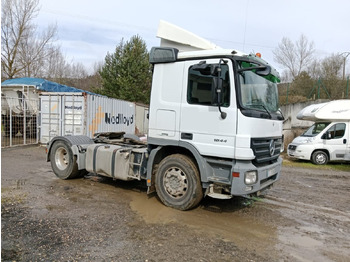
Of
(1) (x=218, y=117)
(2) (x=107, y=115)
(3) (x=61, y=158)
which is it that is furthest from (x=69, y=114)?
(1) (x=218, y=117)

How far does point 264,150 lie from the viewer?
17.0 ft

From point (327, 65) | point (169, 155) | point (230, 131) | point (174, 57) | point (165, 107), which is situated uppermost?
point (327, 65)

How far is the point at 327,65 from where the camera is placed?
30.0m

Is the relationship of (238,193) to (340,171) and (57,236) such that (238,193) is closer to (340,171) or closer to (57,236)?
(57,236)

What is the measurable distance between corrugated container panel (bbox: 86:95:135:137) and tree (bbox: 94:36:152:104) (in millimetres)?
8237

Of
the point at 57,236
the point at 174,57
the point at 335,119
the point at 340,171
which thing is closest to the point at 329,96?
the point at 335,119

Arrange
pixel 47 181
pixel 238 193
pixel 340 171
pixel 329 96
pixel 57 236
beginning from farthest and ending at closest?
1. pixel 329 96
2. pixel 340 171
3. pixel 47 181
4. pixel 238 193
5. pixel 57 236

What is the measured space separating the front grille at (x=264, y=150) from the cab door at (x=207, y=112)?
1.51 ft

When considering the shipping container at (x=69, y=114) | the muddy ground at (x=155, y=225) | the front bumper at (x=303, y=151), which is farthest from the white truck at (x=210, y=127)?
the shipping container at (x=69, y=114)

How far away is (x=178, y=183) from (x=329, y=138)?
32.7 feet

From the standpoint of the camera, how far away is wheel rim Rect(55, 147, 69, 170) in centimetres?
768

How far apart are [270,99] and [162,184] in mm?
2727

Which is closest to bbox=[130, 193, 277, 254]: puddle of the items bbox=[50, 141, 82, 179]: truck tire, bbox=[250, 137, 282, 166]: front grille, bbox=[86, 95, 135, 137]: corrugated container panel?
bbox=[250, 137, 282, 166]: front grille

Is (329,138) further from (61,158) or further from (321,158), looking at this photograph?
(61,158)
